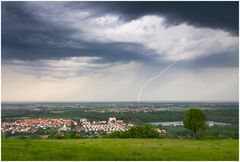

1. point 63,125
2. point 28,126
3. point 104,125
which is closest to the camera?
point 28,126

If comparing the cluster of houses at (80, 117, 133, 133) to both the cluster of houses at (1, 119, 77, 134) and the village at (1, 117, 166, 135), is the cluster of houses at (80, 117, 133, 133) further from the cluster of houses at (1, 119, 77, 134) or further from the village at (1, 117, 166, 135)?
the cluster of houses at (1, 119, 77, 134)

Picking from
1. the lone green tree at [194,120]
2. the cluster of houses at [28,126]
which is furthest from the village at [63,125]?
the lone green tree at [194,120]

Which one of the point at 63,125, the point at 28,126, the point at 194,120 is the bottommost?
the point at 63,125

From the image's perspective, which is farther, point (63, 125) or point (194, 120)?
point (63, 125)

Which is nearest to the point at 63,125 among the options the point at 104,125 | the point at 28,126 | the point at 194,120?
the point at 28,126

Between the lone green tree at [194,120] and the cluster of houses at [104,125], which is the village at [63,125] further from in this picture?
the lone green tree at [194,120]

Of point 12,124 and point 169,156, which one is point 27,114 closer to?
point 12,124

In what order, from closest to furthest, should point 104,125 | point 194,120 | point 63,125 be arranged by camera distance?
point 194,120 < point 63,125 < point 104,125

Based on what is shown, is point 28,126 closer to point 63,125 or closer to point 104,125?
point 63,125
